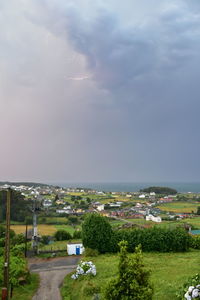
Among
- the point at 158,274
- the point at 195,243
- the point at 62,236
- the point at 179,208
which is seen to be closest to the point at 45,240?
the point at 62,236

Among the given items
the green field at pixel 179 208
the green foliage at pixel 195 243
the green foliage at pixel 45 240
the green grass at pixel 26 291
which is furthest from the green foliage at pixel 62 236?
the green field at pixel 179 208

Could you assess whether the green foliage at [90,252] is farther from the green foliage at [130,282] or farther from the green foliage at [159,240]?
the green foliage at [130,282]

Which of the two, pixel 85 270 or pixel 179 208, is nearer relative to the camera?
pixel 85 270

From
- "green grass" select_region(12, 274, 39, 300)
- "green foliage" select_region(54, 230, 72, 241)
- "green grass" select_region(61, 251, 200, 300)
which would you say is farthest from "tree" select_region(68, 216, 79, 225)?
"green grass" select_region(12, 274, 39, 300)

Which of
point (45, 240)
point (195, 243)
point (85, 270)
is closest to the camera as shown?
point (85, 270)

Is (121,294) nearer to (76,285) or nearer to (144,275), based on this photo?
(144,275)

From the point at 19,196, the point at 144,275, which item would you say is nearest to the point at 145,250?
the point at 144,275

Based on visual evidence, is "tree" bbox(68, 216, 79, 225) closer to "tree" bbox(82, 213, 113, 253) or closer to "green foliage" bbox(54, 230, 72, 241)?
"green foliage" bbox(54, 230, 72, 241)

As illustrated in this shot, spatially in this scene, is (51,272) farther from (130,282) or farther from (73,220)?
(73,220)
